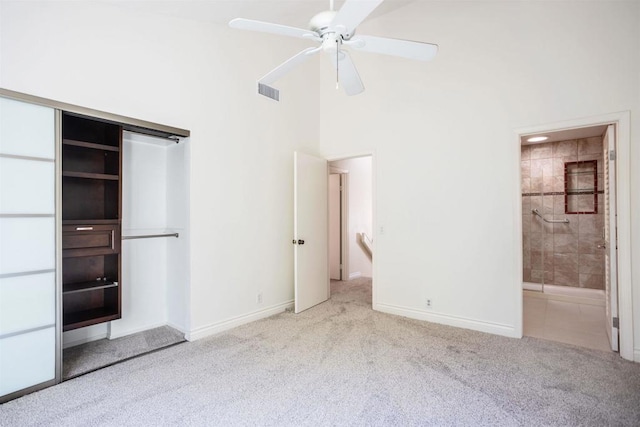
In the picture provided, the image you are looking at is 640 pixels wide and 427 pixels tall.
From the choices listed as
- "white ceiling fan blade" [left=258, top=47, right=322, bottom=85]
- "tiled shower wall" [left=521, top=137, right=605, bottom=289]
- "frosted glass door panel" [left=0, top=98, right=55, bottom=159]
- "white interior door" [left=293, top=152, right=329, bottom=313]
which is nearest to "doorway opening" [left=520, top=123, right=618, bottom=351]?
"tiled shower wall" [left=521, top=137, right=605, bottom=289]

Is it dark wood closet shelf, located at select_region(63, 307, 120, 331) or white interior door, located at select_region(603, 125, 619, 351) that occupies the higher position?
white interior door, located at select_region(603, 125, 619, 351)

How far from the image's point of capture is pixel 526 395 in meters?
2.11

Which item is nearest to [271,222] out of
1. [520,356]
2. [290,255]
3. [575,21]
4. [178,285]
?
[290,255]

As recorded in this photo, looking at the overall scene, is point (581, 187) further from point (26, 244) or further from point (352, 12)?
point (26, 244)

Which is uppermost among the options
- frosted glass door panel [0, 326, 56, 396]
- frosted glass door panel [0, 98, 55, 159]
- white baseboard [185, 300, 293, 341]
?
frosted glass door panel [0, 98, 55, 159]

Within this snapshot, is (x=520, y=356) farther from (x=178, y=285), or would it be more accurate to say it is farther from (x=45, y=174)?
(x=45, y=174)

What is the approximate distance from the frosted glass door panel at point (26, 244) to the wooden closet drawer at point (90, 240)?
1.24 ft

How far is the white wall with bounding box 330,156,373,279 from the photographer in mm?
5961

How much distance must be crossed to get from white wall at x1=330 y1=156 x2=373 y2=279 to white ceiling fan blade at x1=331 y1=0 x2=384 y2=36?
4.14 metres

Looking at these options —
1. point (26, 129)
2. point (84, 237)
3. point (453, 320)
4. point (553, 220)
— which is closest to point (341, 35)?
point (26, 129)

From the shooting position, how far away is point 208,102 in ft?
10.6

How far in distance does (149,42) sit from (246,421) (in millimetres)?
3114

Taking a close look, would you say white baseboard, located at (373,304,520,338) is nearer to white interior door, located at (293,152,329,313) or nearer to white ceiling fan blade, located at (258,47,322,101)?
white interior door, located at (293,152,329,313)

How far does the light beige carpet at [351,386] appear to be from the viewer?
6.20ft
